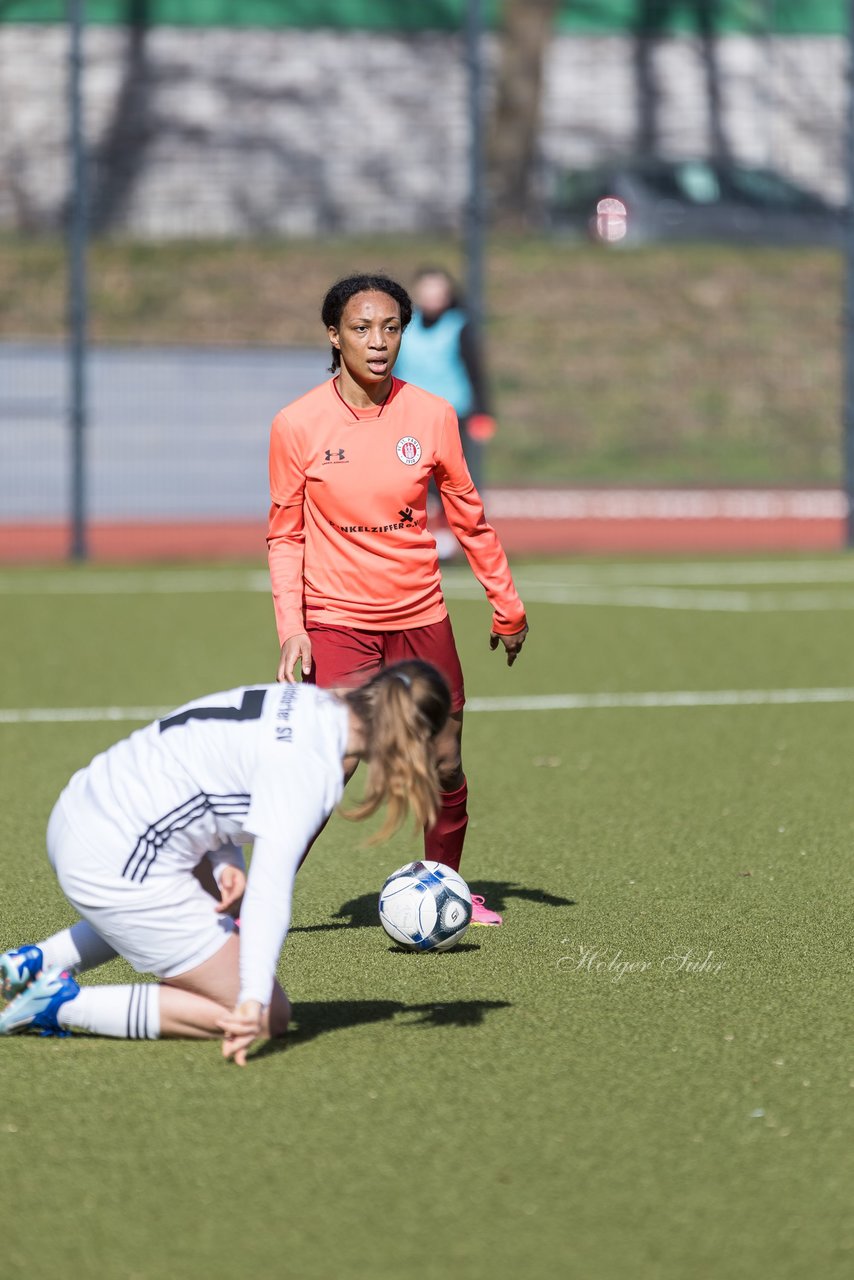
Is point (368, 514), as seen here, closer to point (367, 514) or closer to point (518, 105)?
point (367, 514)

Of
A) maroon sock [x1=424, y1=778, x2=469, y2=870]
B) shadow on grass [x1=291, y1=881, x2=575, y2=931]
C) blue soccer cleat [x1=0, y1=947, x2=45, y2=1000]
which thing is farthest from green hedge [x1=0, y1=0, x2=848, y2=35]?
blue soccer cleat [x1=0, y1=947, x2=45, y2=1000]

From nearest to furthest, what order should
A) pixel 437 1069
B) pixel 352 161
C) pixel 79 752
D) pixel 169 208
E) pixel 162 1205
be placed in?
pixel 162 1205, pixel 437 1069, pixel 79 752, pixel 169 208, pixel 352 161

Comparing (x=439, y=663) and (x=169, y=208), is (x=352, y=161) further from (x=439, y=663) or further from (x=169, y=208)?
(x=439, y=663)

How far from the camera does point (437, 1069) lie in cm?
459

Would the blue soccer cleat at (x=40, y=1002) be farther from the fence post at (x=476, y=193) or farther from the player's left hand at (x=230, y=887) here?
the fence post at (x=476, y=193)

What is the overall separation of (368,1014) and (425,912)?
604mm

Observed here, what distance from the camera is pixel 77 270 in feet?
60.5

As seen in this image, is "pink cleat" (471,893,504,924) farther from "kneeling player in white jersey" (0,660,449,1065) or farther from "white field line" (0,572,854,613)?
"white field line" (0,572,854,613)

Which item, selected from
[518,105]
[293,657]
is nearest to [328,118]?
[518,105]

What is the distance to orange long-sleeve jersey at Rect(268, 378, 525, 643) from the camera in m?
5.66

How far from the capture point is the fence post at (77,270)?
18.2 m

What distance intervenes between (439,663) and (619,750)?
3.43 meters

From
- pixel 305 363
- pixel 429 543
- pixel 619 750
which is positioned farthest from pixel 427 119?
pixel 429 543

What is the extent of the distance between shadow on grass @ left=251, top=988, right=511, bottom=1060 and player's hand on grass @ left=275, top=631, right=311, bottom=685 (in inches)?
33.2
